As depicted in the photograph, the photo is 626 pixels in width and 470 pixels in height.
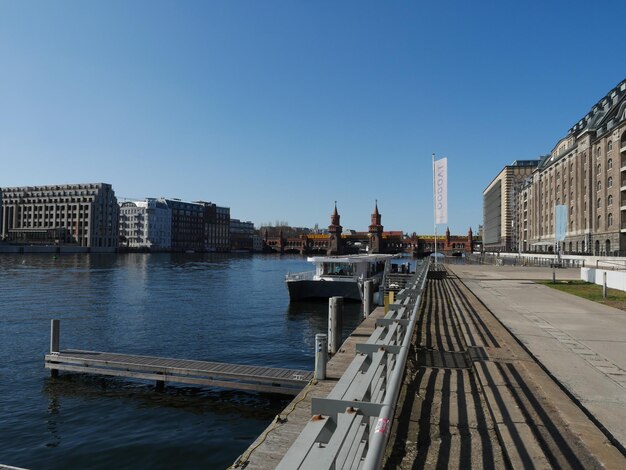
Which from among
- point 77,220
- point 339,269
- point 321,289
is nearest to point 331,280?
point 321,289

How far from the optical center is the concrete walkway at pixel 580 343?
8.20 metres

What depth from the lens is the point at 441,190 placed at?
35.5 meters

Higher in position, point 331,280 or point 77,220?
point 77,220

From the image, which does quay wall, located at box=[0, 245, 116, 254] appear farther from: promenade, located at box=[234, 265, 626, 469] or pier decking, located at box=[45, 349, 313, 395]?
promenade, located at box=[234, 265, 626, 469]

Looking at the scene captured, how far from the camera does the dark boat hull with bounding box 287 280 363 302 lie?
1572 inches

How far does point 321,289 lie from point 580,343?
2795 cm

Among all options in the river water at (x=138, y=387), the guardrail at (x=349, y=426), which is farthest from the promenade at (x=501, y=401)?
the river water at (x=138, y=387)

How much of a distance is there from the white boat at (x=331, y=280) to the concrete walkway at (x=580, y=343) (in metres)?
16.3

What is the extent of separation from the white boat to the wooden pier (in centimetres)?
2452

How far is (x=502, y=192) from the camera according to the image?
165m

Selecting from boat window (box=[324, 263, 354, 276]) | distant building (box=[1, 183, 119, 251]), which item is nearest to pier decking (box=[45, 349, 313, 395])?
boat window (box=[324, 263, 354, 276])

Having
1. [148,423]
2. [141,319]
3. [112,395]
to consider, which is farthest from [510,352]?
[141,319]

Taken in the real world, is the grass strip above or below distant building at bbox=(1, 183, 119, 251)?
below

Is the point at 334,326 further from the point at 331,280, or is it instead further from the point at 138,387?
the point at 331,280
